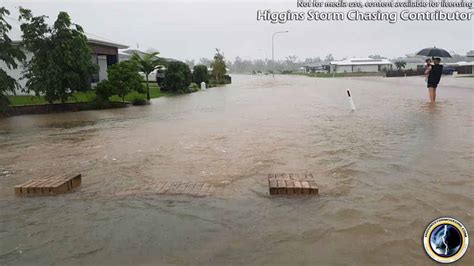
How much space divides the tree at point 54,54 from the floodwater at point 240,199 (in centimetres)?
726

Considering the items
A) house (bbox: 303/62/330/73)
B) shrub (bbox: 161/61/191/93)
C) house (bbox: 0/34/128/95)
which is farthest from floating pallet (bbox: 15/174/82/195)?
Answer: house (bbox: 303/62/330/73)

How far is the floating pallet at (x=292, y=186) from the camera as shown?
17.2 feet

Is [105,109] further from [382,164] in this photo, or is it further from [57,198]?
[382,164]

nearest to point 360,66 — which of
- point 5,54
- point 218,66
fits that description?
point 218,66

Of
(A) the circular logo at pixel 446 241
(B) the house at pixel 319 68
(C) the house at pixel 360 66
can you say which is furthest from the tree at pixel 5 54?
(B) the house at pixel 319 68

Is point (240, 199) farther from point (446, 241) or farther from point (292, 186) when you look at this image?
point (446, 241)

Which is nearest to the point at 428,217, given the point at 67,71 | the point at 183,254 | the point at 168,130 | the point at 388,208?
the point at 388,208

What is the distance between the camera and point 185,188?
5.65 meters

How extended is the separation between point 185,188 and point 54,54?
47.5 feet

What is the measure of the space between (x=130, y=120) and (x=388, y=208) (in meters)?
11.7

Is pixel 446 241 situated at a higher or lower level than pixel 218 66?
lower

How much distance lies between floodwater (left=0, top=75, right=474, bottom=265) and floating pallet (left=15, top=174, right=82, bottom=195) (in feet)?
0.53

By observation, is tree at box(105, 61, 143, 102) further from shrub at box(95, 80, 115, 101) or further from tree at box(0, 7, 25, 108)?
tree at box(0, 7, 25, 108)

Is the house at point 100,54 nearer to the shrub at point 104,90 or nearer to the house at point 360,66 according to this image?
the shrub at point 104,90
